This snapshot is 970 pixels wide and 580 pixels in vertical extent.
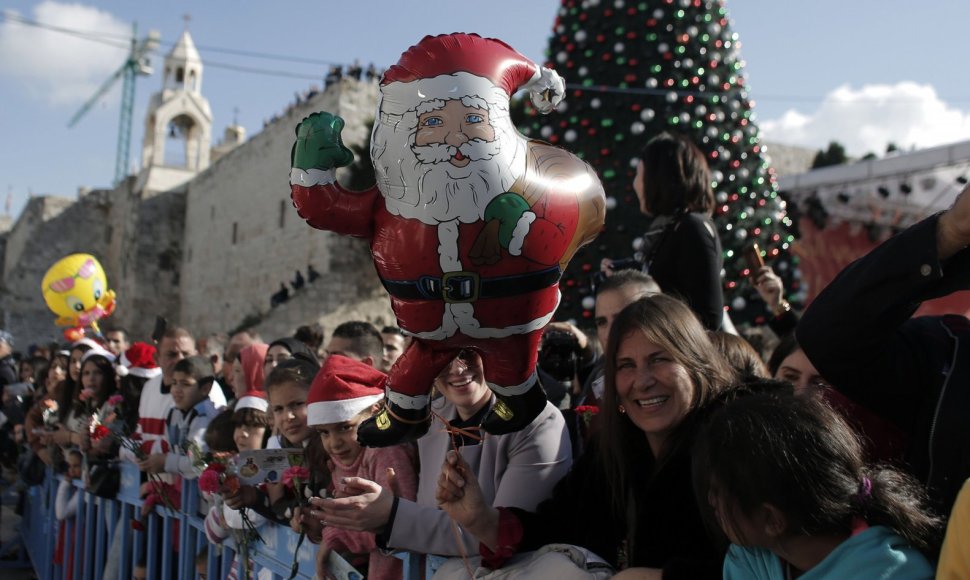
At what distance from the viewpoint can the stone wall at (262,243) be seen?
15.0 metres

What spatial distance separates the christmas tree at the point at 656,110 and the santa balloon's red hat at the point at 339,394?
2.47 m

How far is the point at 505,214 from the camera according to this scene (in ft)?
4.78

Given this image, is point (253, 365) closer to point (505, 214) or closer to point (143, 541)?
point (143, 541)

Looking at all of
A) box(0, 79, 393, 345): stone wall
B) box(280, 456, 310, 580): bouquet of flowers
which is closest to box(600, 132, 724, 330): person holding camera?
box(280, 456, 310, 580): bouquet of flowers

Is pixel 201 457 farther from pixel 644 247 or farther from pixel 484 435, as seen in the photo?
pixel 644 247

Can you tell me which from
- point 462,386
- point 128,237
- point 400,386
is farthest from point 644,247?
point 128,237

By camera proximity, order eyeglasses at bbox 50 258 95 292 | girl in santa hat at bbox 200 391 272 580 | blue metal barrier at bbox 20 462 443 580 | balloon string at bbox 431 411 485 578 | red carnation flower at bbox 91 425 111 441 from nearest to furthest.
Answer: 1. balloon string at bbox 431 411 485 578
2. blue metal barrier at bbox 20 462 443 580
3. girl in santa hat at bbox 200 391 272 580
4. red carnation flower at bbox 91 425 111 441
5. eyeglasses at bbox 50 258 95 292

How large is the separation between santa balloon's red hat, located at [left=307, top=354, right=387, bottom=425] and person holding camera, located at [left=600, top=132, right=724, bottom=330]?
981 millimetres

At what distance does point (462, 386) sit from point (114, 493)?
9.05ft

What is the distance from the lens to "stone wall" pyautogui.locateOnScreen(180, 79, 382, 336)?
49.4 feet

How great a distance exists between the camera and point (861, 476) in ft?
3.90

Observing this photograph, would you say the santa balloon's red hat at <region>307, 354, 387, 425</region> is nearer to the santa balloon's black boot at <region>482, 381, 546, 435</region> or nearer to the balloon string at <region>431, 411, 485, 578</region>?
the balloon string at <region>431, 411, 485, 578</region>

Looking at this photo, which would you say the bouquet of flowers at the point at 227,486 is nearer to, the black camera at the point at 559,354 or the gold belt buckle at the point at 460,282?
the black camera at the point at 559,354

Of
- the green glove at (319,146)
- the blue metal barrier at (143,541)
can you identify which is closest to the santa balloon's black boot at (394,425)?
the green glove at (319,146)
